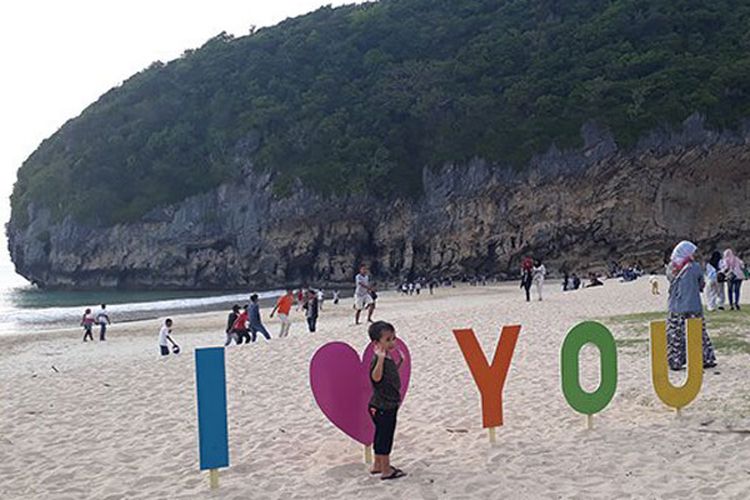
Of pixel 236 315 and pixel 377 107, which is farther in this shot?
pixel 377 107

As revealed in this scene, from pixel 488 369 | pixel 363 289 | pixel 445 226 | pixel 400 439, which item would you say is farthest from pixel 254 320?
pixel 445 226

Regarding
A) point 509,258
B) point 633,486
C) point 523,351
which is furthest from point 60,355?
point 509,258

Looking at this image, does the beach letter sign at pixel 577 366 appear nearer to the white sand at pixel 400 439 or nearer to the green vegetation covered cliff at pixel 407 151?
the white sand at pixel 400 439

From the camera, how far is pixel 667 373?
7062mm

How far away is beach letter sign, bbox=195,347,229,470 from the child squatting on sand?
1270 mm

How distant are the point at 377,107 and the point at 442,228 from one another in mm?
15931

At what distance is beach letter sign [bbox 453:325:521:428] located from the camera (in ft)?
21.9

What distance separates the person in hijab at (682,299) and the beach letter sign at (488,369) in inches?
135

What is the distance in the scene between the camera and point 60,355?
22.4 metres

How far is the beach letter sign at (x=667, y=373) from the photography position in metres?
7.03

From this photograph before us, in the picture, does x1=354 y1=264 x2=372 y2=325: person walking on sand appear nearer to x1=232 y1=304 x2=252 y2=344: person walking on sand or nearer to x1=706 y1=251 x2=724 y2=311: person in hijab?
x1=232 y1=304 x2=252 y2=344: person walking on sand

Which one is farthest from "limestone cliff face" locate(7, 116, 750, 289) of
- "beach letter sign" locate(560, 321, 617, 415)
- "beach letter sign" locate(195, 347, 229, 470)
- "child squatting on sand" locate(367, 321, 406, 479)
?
"beach letter sign" locate(195, 347, 229, 470)

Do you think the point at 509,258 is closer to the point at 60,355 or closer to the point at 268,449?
the point at 60,355

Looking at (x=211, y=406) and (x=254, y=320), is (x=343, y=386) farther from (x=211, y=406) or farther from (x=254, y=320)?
(x=254, y=320)
